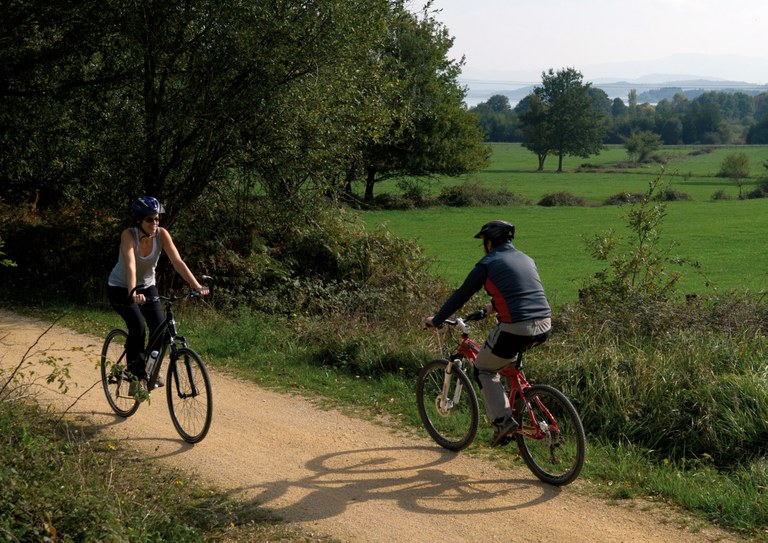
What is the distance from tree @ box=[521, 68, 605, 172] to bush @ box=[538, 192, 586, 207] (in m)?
42.5

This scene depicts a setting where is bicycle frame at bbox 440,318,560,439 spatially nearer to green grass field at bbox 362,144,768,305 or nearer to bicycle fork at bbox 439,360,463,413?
bicycle fork at bbox 439,360,463,413

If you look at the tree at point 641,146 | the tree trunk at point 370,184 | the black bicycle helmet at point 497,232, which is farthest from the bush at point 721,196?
the black bicycle helmet at point 497,232

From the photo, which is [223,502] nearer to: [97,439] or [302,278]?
[97,439]

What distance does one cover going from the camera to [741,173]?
75312mm

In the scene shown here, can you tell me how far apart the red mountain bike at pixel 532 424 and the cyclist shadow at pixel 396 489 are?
0.21 meters

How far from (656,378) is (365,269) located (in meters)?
10.4

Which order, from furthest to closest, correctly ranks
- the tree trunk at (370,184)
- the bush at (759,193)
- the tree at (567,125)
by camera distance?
1. the tree at (567,125)
2. the bush at (759,193)
3. the tree trunk at (370,184)

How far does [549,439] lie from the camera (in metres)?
6.77

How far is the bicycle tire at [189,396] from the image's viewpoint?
24.8 feet

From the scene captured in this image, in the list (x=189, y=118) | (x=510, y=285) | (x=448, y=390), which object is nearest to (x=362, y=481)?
(x=448, y=390)

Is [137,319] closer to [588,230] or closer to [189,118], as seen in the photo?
[189,118]

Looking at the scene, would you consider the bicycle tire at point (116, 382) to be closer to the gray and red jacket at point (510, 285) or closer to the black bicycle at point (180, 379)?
the black bicycle at point (180, 379)

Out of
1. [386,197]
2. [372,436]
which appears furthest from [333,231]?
[386,197]

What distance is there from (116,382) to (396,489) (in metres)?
3.25
